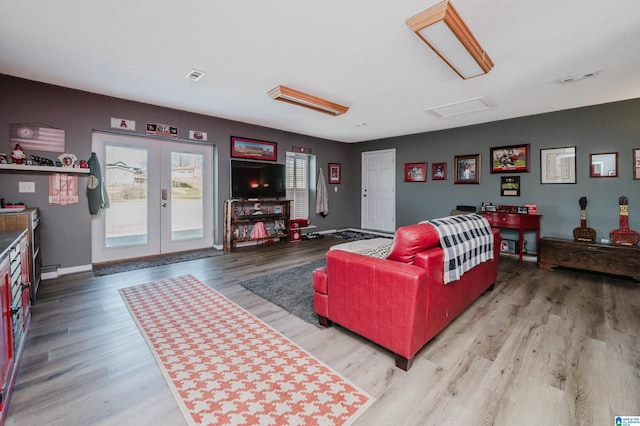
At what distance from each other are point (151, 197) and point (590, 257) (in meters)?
6.47

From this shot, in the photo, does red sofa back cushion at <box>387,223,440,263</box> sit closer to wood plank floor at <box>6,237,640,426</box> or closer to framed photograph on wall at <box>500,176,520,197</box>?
wood plank floor at <box>6,237,640,426</box>

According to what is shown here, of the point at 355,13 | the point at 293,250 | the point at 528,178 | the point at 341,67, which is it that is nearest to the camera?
the point at 355,13

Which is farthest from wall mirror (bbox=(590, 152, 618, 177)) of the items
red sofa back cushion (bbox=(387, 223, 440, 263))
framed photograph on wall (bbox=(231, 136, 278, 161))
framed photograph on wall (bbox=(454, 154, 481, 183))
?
framed photograph on wall (bbox=(231, 136, 278, 161))

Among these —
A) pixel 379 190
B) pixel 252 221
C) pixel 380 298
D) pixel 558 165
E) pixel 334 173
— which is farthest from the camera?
pixel 334 173

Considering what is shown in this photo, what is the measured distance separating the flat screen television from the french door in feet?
1.55

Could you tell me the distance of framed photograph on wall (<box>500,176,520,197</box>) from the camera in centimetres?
496

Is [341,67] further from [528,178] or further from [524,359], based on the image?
[528,178]

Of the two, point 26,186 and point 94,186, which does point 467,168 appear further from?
point 26,186

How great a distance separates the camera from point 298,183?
268 inches

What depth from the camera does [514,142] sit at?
4.96 m

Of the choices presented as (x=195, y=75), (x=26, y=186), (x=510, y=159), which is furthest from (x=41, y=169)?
(x=510, y=159)

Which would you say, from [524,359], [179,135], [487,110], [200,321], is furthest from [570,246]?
[179,135]

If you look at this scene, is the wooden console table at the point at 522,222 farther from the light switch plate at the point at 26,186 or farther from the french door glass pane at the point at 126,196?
the light switch plate at the point at 26,186

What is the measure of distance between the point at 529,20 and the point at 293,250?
14.4ft
